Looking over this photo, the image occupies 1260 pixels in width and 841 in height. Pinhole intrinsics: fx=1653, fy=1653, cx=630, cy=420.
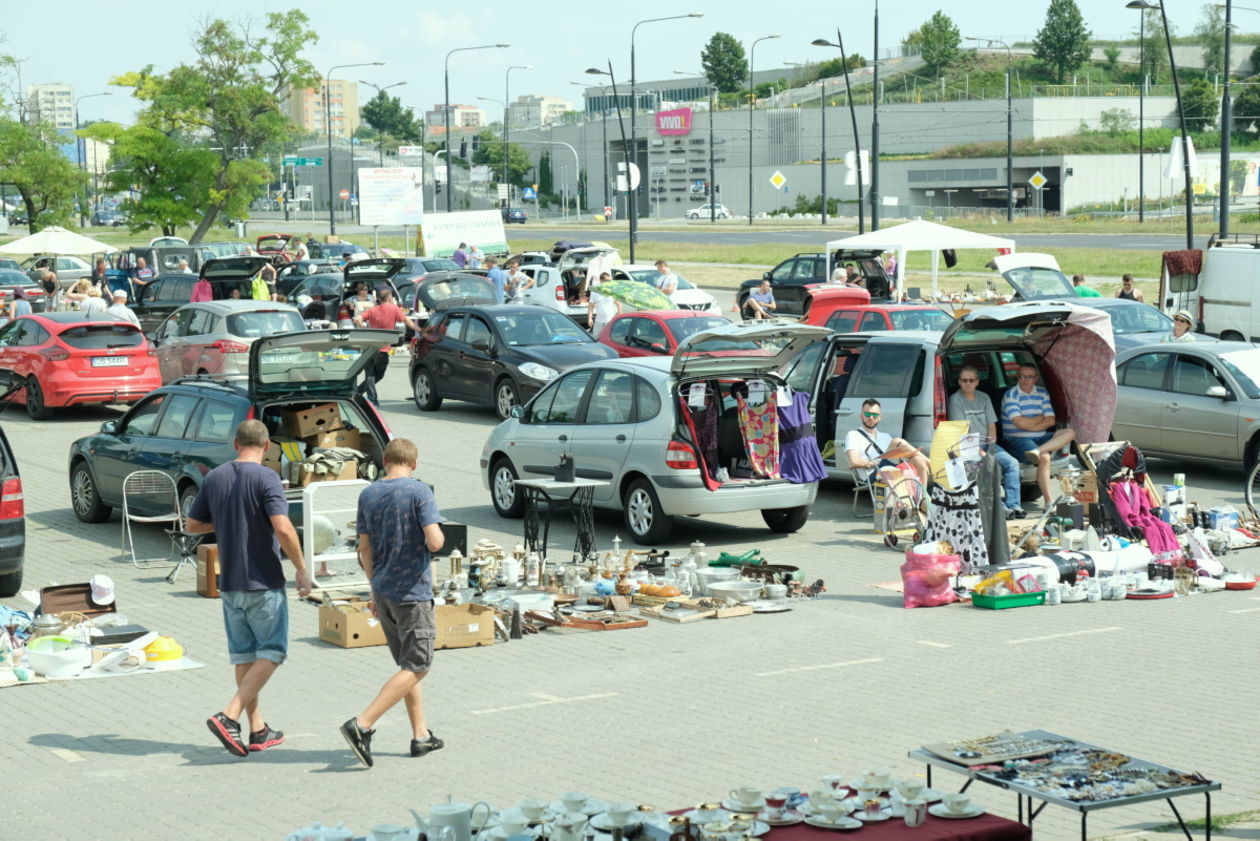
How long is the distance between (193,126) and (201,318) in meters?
40.5

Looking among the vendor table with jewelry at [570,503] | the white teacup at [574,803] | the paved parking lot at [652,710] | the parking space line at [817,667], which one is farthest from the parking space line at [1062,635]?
the white teacup at [574,803]

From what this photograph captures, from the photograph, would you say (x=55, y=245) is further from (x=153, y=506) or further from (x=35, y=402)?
(x=153, y=506)

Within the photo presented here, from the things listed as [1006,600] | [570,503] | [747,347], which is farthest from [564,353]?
[1006,600]

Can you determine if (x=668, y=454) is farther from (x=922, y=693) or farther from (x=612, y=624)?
(x=922, y=693)

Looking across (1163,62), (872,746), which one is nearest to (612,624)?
(872,746)

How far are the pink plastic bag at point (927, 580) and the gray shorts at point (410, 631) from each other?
5.15 meters

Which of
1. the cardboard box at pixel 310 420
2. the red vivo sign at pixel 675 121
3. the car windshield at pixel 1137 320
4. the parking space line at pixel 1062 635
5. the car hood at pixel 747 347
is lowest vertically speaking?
the parking space line at pixel 1062 635

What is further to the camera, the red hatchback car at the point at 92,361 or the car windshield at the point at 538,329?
the red hatchback car at the point at 92,361

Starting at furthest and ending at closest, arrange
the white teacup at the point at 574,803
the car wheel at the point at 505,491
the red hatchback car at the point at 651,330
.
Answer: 1. the red hatchback car at the point at 651,330
2. the car wheel at the point at 505,491
3. the white teacup at the point at 574,803

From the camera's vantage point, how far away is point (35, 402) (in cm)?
2450

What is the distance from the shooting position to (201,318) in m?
24.8

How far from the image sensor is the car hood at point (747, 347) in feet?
48.1

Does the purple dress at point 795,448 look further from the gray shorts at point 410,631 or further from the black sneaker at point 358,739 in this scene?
the black sneaker at point 358,739

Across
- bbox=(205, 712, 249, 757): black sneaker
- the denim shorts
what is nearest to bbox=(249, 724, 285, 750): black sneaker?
bbox=(205, 712, 249, 757): black sneaker
